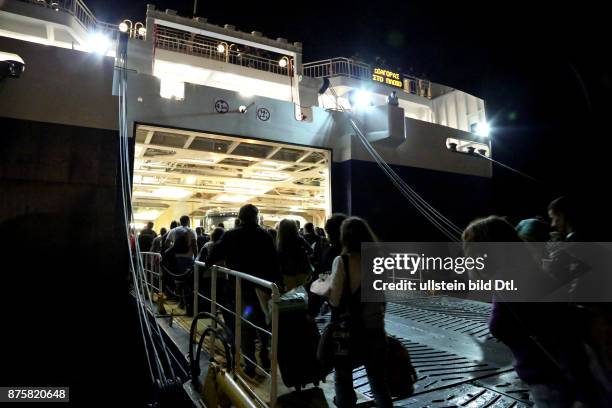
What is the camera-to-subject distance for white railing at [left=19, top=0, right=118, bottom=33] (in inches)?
424

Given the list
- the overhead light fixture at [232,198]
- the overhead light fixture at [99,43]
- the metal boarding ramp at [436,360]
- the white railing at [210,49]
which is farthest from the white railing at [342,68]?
the metal boarding ramp at [436,360]

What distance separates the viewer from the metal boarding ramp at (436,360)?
9.75ft

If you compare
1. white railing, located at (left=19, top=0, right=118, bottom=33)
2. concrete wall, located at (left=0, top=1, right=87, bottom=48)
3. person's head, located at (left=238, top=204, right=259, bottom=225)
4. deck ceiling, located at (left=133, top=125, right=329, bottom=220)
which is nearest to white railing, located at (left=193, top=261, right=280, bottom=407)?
person's head, located at (left=238, top=204, right=259, bottom=225)

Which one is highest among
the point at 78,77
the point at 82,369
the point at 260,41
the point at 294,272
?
the point at 260,41

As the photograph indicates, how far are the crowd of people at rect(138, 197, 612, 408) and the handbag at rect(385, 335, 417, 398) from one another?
16 cm

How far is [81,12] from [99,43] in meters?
1.38

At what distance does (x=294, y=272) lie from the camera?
4094mm

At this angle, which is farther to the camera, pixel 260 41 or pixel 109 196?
pixel 260 41

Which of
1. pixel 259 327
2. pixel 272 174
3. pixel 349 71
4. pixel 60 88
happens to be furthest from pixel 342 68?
pixel 259 327

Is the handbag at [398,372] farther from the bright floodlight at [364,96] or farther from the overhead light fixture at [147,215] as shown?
the overhead light fixture at [147,215]

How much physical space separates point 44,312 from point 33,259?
1001 mm

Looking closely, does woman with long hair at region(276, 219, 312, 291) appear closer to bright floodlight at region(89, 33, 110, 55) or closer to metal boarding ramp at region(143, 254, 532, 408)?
metal boarding ramp at region(143, 254, 532, 408)

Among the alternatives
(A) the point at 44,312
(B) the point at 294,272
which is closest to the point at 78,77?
(A) the point at 44,312

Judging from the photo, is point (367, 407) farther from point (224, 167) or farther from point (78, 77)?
point (224, 167)
